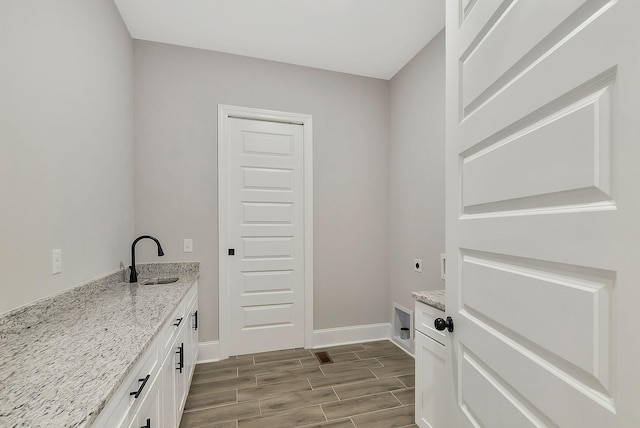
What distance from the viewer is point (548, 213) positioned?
0.68 m

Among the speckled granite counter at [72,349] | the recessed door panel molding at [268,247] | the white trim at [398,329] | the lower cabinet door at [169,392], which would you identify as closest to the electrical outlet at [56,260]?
the speckled granite counter at [72,349]

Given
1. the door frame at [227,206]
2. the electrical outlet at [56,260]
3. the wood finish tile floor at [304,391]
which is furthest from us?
the door frame at [227,206]

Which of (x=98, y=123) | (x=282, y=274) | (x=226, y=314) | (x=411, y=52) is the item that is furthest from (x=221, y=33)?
(x=226, y=314)

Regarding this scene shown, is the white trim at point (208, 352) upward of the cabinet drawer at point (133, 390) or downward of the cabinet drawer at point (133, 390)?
downward

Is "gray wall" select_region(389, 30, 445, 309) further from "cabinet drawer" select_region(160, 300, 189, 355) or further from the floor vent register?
"cabinet drawer" select_region(160, 300, 189, 355)

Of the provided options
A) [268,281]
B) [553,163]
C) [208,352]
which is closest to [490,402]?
[553,163]

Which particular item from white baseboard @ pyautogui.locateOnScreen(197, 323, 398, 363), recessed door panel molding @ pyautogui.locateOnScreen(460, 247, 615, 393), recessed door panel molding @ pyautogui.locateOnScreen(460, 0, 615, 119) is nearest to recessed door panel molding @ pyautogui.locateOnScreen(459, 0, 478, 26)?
recessed door panel molding @ pyautogui.locateOnScreen(460, 0, 615, 119)

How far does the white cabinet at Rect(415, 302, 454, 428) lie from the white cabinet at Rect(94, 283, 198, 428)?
4.49ft

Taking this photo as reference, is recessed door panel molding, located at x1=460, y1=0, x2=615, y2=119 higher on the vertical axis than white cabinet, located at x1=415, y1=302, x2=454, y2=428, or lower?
higher

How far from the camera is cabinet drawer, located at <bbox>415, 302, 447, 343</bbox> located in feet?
5.15

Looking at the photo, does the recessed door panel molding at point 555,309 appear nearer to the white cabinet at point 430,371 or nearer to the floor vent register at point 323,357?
the white cabinet at point 430,371

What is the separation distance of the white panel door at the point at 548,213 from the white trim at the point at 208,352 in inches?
90.3

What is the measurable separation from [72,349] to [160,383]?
0.47 metres

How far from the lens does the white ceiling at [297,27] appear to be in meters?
2.20
